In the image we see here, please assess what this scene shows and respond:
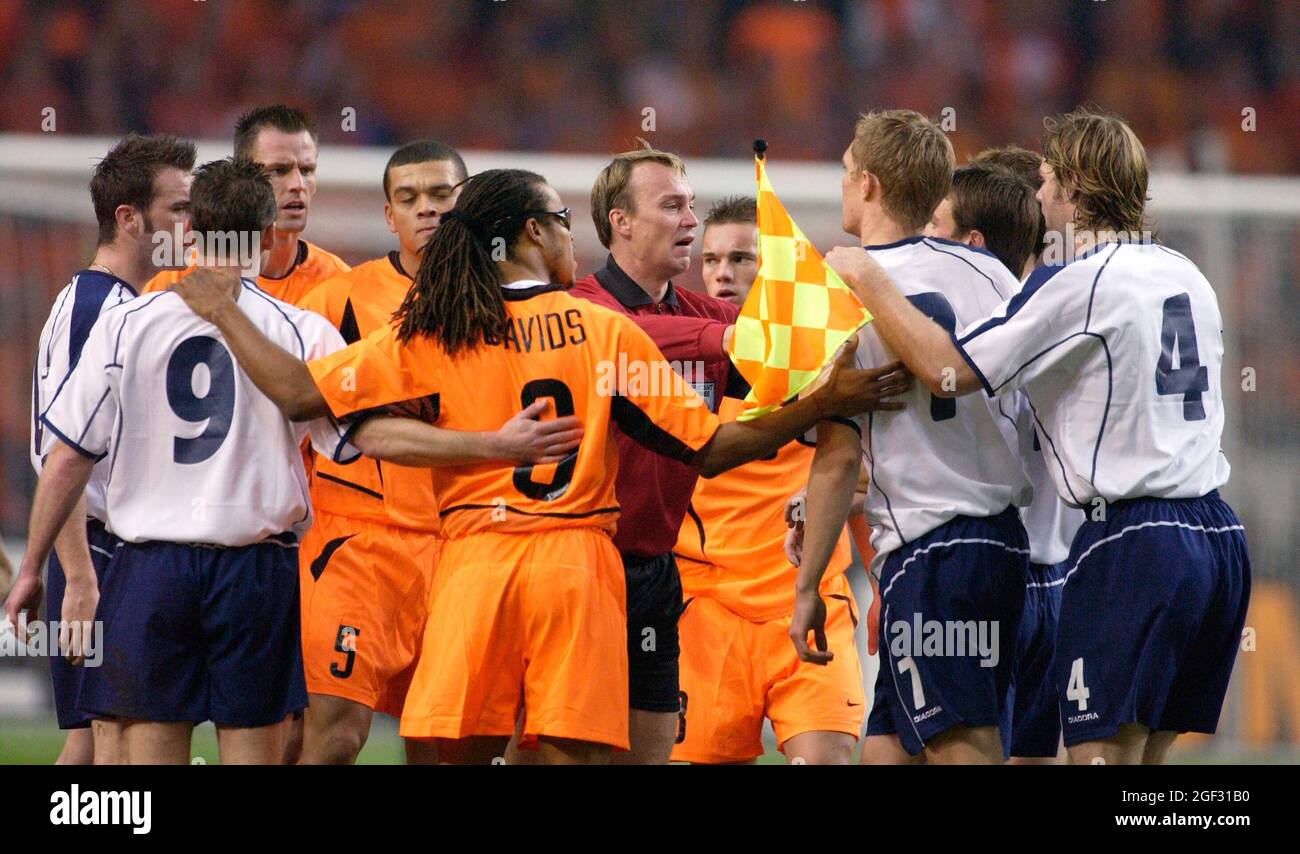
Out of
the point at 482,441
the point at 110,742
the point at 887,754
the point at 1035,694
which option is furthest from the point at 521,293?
the point at 1035,694

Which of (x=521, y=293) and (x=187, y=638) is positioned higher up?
(x=521, y=293)

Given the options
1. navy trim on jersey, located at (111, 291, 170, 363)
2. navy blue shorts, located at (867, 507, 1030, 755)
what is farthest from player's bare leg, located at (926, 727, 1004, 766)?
navy trim on jersey, located at (111, 291, 170, 363)

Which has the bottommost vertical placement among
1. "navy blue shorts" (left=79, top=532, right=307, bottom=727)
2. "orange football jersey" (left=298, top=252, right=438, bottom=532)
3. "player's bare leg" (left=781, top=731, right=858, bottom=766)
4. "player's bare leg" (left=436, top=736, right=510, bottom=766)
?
"player's bare leg" (left=781, top=731, right=858, bottom=766)

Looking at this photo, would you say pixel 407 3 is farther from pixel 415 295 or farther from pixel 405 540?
pixel 415 295

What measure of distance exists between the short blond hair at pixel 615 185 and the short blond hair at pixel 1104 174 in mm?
1662

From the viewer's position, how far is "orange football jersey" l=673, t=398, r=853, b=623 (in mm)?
5746

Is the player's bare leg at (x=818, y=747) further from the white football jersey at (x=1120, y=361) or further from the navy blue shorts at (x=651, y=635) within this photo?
the white football jersey at (x=1120, y=361)

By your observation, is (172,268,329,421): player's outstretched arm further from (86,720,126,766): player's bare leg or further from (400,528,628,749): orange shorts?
(86,720,126,766): player's bare leg

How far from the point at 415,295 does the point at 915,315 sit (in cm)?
142

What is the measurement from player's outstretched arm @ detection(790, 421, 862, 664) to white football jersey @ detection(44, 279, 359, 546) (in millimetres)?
1349

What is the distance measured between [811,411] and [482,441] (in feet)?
3.06

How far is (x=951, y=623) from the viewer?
427 cm

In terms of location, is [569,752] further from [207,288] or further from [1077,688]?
[207,288]
